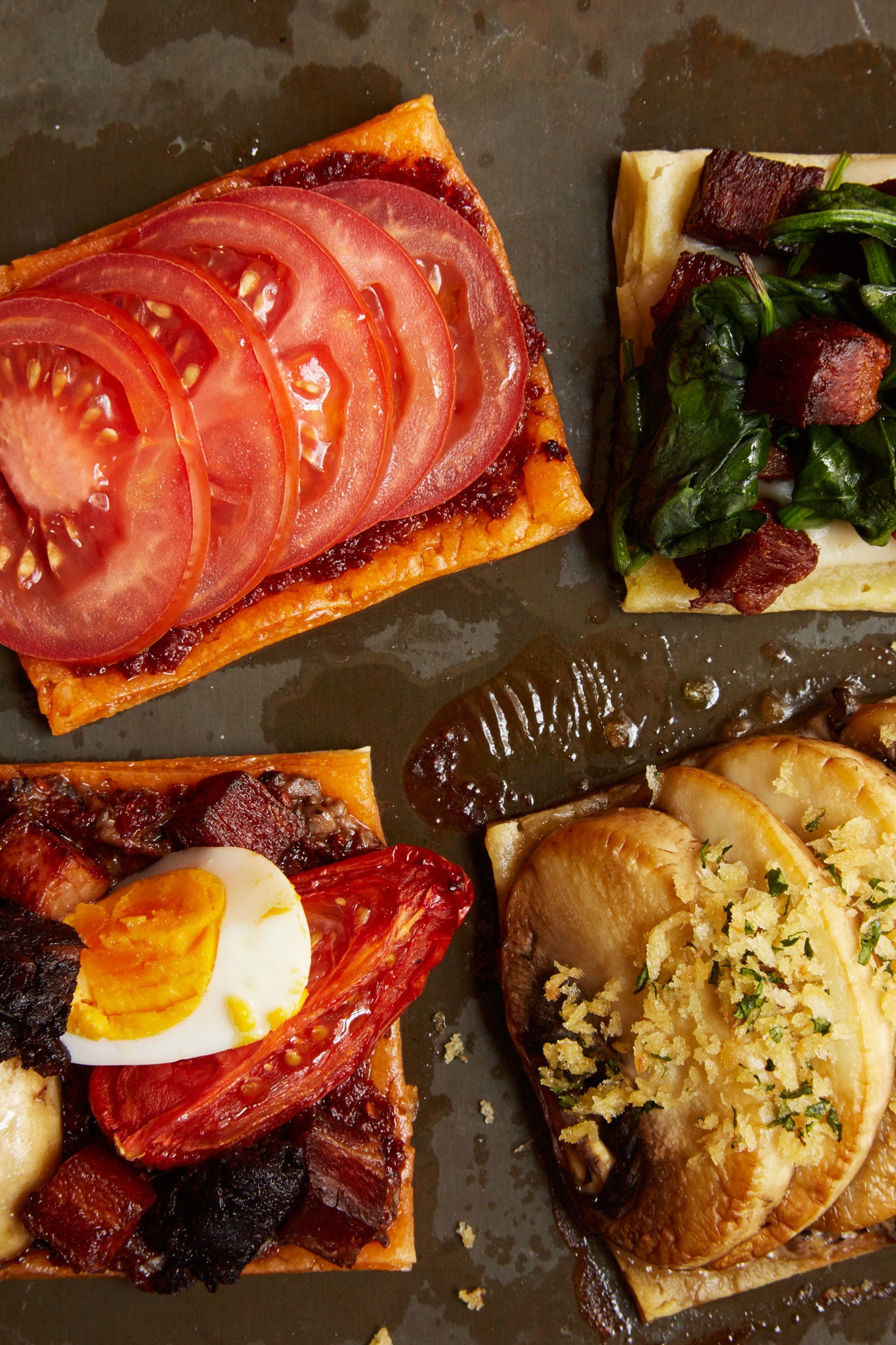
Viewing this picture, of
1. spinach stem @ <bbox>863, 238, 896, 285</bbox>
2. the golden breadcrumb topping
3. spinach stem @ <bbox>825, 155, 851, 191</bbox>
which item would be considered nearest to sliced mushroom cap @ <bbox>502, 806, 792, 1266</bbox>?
the golden breadcrumb topping

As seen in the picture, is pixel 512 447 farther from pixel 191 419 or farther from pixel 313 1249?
pixel 313 1249

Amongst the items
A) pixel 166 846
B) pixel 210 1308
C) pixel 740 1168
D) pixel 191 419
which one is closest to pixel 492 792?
pixel 166 846

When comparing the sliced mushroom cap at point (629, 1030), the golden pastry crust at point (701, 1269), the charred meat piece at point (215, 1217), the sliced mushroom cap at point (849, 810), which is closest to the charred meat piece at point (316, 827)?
the golden pastry crust at point (701, 1269)

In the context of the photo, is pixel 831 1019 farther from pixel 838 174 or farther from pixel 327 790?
pixel 838 174


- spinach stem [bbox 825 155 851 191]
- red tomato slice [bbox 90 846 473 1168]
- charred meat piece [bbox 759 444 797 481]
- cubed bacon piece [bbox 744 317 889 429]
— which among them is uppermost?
spinach stem [bbox 825 155 851 191]

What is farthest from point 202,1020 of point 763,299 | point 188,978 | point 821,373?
point 763,299

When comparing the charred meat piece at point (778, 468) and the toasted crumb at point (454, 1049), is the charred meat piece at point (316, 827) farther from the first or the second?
the charred meat piece at point (778, 468)

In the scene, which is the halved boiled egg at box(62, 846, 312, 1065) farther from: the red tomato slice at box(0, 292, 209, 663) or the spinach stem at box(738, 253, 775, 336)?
the spinach stem at box(738, 253, 775, 336)
